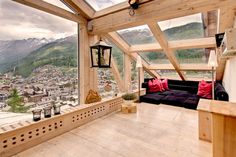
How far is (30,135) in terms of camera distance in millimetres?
2146

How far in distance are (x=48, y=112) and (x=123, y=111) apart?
1.72 metres

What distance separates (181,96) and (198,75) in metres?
1.30

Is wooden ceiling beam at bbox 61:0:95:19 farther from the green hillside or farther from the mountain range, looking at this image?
the green hillside

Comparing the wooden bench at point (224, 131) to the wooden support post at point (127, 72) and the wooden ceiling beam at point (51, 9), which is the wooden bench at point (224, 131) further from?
the wooden support post at point (127, 72)

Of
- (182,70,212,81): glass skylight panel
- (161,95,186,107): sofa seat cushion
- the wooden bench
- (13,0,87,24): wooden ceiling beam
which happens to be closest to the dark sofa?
(161,95,186,107): sofa seat cushion

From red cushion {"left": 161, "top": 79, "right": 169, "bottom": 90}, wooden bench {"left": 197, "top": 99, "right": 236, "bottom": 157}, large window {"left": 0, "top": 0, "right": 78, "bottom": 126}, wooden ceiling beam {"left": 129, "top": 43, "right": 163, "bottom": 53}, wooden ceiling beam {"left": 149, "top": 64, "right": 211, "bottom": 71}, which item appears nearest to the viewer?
wooden bench {"left": 197, "top": 99, "right": 236, "bottom": 157}

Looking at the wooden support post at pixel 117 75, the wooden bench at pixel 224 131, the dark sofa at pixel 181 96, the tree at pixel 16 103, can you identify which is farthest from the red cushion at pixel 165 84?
the tree at pixel 16 103

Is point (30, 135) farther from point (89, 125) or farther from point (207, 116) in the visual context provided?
point (207, 116)

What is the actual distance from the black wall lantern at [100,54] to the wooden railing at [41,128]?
84cm

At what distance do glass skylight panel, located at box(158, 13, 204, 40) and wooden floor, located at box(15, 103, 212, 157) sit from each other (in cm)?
190

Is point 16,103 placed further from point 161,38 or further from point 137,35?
point 137,35

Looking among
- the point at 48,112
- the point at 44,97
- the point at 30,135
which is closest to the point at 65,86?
the point at 44,97

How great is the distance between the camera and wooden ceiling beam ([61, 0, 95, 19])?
10.1 feet

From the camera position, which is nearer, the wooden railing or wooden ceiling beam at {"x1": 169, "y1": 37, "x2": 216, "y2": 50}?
the wooden railing
